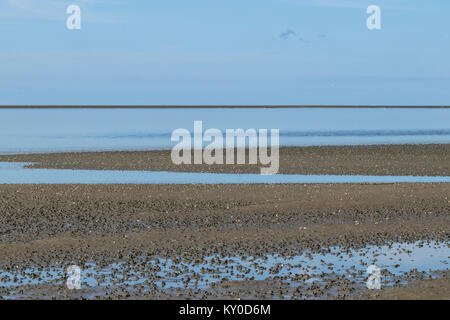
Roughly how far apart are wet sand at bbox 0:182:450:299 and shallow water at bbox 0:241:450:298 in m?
0.09

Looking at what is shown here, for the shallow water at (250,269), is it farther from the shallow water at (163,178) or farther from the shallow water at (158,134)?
the shallow water at (158,134)

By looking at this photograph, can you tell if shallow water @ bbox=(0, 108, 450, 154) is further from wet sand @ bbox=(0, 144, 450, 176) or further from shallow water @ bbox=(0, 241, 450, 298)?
shallow water @ bbox=(0, 241, 450, 298)

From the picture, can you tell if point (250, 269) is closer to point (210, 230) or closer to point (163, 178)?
point (210, 230)

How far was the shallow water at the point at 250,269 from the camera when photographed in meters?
15.0

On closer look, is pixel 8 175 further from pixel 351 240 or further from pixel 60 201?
pixel 351 240

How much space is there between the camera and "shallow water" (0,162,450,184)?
32844 mm

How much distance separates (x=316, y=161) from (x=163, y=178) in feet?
38.1

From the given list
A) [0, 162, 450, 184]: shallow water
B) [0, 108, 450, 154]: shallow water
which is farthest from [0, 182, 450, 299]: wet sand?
[0, 108, 450, 154]: shallow water

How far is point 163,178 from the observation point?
34.2 meters

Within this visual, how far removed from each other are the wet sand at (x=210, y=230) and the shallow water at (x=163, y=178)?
2977 mm

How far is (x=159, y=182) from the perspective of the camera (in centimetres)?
3241

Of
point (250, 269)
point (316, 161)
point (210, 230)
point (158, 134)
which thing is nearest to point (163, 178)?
point (316, 161)

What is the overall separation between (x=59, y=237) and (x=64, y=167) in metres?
20.8
